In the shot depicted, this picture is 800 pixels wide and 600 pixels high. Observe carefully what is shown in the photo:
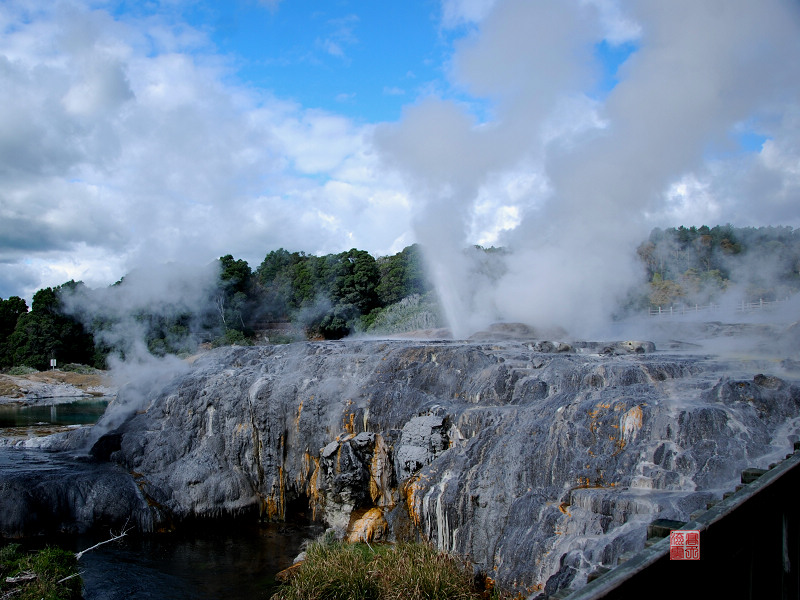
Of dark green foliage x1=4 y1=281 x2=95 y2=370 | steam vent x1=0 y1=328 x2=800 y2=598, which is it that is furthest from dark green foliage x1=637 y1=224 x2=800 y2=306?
dark green foliage x1=4 y1=281 x2=95 y2=370

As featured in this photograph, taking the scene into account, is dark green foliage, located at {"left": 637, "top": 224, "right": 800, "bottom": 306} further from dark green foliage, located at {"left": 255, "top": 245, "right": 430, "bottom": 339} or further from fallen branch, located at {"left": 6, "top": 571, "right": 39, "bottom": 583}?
fallen branch, located at {"left": 6, "top": 571, "right": 39, "bottom": 583}

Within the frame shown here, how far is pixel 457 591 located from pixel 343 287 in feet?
120

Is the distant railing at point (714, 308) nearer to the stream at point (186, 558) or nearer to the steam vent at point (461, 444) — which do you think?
the steam vent at point (461, 444)

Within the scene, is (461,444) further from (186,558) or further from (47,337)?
(47,337)

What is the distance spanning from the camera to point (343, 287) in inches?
1686

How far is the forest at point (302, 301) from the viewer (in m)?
37.3

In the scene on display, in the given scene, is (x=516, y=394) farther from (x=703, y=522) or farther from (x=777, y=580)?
(x=703, y=522)

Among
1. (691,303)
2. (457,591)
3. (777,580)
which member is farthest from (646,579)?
(691,303)

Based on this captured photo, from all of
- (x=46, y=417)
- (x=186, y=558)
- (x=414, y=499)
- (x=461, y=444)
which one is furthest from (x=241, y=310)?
(x=414, y=499)

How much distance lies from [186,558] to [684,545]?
1092 centimetres

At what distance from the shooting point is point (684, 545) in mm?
2705

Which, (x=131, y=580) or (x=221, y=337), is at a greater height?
(x=221, y=337)

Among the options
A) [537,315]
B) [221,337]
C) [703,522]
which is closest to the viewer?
[703,522]

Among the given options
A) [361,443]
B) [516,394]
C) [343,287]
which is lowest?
[361,443]
